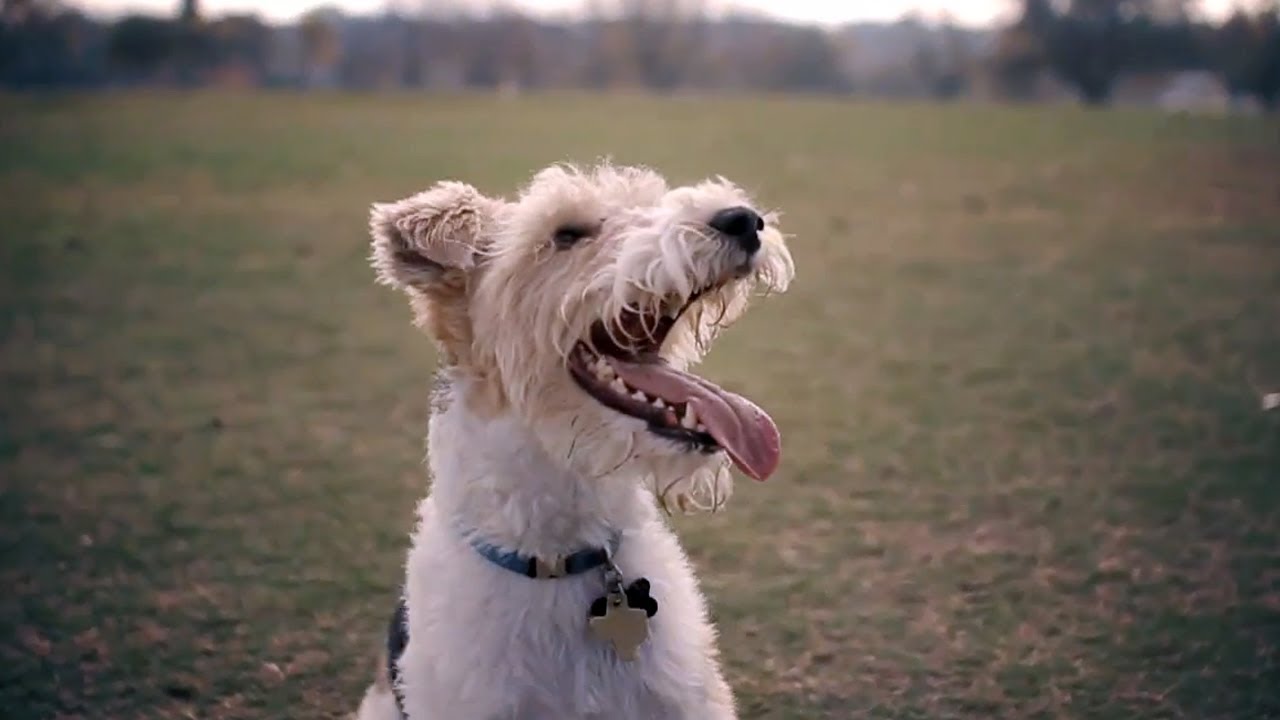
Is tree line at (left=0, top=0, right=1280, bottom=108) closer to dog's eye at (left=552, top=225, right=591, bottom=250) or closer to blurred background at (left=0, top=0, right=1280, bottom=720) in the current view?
→ blurred background at (left=0, top=0, right=1280, bottom=720)

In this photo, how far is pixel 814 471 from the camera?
6215 millimetres

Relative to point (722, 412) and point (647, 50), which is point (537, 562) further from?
point (647, 50)

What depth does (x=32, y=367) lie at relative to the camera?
8469 mm

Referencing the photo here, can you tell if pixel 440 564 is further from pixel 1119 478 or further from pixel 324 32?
pixel 324 32

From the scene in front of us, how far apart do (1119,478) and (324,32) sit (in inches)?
2894

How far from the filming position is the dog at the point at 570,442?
276cm

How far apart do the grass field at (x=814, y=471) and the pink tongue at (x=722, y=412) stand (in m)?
1.50

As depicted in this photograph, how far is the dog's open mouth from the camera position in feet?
9.10

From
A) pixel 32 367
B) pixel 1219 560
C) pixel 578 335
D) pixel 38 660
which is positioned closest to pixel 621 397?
pixel 578 335

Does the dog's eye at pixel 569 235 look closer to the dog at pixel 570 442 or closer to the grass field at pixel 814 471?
the dog at pixel 570 442

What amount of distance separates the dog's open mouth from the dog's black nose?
0.56 ft

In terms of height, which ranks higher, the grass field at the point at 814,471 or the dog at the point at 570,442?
the dog at the point at 570,442

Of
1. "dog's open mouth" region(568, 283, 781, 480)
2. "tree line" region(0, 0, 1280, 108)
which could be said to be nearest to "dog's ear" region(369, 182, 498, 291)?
"dog's open mouth" region(568, 283, 781, 480)

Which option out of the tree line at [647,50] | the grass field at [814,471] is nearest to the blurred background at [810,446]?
the grass field at [814,471]
